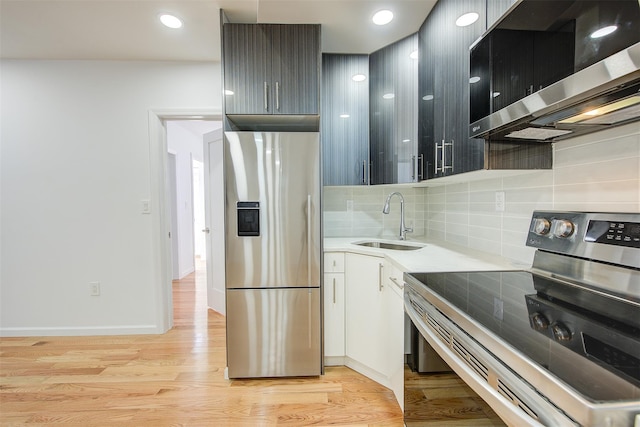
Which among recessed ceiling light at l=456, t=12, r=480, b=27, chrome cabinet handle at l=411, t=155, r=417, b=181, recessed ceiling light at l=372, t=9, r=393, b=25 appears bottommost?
chrome cabinet handle at l=411, t=155, r=417, b=181

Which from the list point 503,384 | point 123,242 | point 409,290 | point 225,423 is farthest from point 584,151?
point 123,242

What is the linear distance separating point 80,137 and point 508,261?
3.43 meters

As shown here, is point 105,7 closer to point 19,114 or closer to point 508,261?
point 19,114

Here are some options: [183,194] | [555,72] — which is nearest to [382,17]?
[555,72]

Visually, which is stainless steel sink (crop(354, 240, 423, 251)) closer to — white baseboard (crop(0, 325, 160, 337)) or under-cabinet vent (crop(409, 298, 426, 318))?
under-cabinet vent (crop(409, 298, 426, 318))

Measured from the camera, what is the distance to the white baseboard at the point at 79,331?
2549 millimetres

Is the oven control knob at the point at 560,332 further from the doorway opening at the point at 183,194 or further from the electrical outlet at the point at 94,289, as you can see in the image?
the doorway opening at the point at 183,194

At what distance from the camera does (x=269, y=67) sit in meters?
1.82

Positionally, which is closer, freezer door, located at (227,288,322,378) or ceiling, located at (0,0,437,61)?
ceiling, located at (0,0,437,61)

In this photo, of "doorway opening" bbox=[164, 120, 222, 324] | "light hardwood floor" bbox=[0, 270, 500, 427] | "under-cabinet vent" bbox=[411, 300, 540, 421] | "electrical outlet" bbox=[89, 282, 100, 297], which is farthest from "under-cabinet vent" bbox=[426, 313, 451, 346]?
"doorway opening" bbox=[164, 120, 222, 324]

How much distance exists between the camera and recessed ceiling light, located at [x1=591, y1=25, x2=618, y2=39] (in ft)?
2.51

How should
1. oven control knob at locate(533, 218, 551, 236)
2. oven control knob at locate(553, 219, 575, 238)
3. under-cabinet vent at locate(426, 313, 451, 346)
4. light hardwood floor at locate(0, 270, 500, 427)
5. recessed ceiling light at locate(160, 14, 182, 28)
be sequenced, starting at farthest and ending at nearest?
recessed ceiling light at locate(160, 14, 182, 28)
light hardwood floor at locate(0, 270, 500, 427)
oven control knob at locate(533, 218, 551, 236)
oven control knob at locate(553, 219, 575, 238)
under-cabinet vent at locate(426, 313, 451, 346)

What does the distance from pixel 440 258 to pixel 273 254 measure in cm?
102

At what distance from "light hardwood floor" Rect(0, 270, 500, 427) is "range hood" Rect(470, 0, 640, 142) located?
3.21 ft
